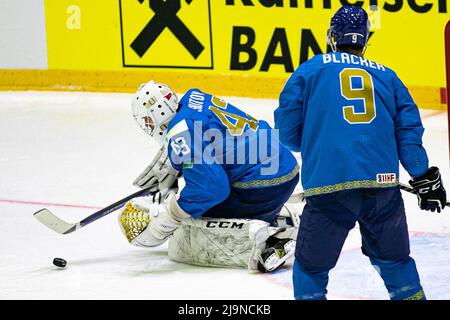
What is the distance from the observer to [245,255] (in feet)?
15.9

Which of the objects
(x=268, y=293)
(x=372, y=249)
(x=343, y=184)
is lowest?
(x=268, y=293)

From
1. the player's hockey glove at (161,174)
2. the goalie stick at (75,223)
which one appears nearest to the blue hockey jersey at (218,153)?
Answer: the player's hockey glove at (161,174)

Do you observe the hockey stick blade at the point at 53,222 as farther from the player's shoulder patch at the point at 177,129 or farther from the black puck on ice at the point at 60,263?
the player's shoulder patch at the point at 177,129

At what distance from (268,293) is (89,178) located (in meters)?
2.50

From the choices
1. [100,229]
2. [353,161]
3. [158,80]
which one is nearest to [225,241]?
[100,229]

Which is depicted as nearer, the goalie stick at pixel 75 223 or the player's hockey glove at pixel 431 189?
the player's hockey glove at pixel 431 189

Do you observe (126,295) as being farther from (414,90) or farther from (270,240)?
(414,90)

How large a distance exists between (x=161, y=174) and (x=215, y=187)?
547 mm

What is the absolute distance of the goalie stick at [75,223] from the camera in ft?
17.3

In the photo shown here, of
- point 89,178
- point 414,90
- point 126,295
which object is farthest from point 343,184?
point 414,90

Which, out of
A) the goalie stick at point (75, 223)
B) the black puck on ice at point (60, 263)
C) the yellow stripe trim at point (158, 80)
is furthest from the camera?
the yellow stripe trim at point (158, 80)

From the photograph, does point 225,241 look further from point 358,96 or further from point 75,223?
point 358,96

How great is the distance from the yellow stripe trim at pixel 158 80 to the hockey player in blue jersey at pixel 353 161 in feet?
14.4

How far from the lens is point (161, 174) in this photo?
5121mm
